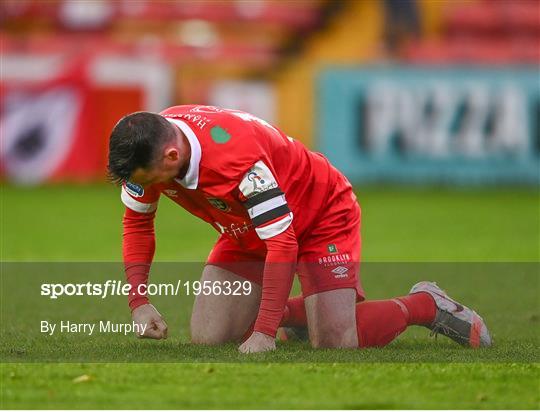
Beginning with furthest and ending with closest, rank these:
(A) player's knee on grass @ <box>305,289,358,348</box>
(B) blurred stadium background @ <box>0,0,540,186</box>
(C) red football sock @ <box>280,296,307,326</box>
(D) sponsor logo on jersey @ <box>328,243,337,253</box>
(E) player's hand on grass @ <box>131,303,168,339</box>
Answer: (B) blurred stadium background @ <box>0,0,540,186</box>
(C) red football sock @ <box>280,296,307,326</box>
(D) sponsor logo on jersey @ <box>328,243,337,253</box>
(A) player's knee on grass @ <box>305,289,358,348</box>
(E) player's hand on grass @ <box>131,303,168,339</box>

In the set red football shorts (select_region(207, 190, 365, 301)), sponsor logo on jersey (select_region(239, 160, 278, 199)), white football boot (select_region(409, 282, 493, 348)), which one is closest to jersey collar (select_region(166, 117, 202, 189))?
sponsor logo on jersey (select_region(239, 160, 278, 199))

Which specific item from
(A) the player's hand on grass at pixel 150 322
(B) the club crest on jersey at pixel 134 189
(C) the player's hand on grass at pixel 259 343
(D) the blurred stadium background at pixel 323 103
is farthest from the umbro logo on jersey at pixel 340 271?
(D) the blurred stadium background at pixel 323 103

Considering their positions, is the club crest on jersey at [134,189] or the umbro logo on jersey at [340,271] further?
the umbro logo on jersey at [340,271]

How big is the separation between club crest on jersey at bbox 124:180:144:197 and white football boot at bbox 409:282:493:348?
1.77 m

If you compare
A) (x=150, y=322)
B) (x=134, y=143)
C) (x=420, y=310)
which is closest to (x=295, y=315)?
(x=420, y=310)

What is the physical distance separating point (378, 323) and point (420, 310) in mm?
318

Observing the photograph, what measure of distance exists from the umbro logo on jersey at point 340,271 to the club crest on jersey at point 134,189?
111cm

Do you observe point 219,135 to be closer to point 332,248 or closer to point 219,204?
point 219,204

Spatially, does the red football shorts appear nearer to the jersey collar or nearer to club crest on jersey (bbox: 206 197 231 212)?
club crest on jersey (bbox: 206 197 231 212)

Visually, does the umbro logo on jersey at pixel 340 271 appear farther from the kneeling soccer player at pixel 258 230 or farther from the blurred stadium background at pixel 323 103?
Answer: the blurred stadium background at pixel 323 103

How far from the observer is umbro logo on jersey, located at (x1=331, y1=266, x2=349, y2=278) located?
21.7 feet

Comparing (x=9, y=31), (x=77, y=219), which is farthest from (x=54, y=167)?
(x=9, y=31)

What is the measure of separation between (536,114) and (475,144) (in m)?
0.96

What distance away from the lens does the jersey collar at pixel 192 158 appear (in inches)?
233
